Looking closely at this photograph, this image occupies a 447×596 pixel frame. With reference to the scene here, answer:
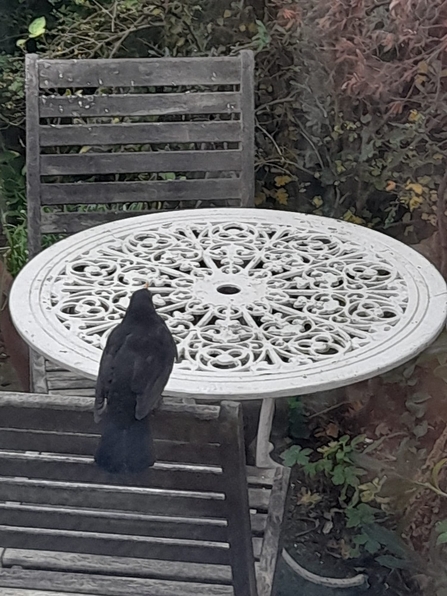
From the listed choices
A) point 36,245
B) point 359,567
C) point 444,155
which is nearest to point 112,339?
point 36,245

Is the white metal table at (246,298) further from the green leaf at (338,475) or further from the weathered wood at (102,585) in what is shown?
the green leaf at (338,475)

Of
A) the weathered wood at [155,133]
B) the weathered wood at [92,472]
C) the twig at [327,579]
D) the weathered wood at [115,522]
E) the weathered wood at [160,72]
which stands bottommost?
the twig at [327,579]

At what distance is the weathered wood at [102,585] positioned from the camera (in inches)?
56.3

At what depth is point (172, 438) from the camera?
1.08 meters

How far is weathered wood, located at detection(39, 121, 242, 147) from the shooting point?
98.4 inches

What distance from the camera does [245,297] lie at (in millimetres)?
1880

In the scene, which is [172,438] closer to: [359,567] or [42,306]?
[42,306]

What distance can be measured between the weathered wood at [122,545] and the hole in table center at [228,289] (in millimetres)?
729

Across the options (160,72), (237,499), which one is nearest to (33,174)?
(160,72)

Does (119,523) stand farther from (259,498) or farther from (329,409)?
(329,409)

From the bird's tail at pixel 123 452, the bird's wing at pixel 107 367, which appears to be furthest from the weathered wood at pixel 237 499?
the bird's wing at pixel 107 367

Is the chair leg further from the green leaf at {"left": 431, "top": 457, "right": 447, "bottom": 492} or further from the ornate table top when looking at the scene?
the green leaf at {"left": 431, "top": 457, "right": 447, "bottom": 492}

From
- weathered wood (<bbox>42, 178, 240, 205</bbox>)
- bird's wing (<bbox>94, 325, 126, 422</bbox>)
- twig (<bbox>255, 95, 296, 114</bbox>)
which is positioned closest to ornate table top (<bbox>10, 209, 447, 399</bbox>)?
bird's wing (<bbox>94, 325, 126, 422</bbox>)

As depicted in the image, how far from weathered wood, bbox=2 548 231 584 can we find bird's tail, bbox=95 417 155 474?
0.35 metres
